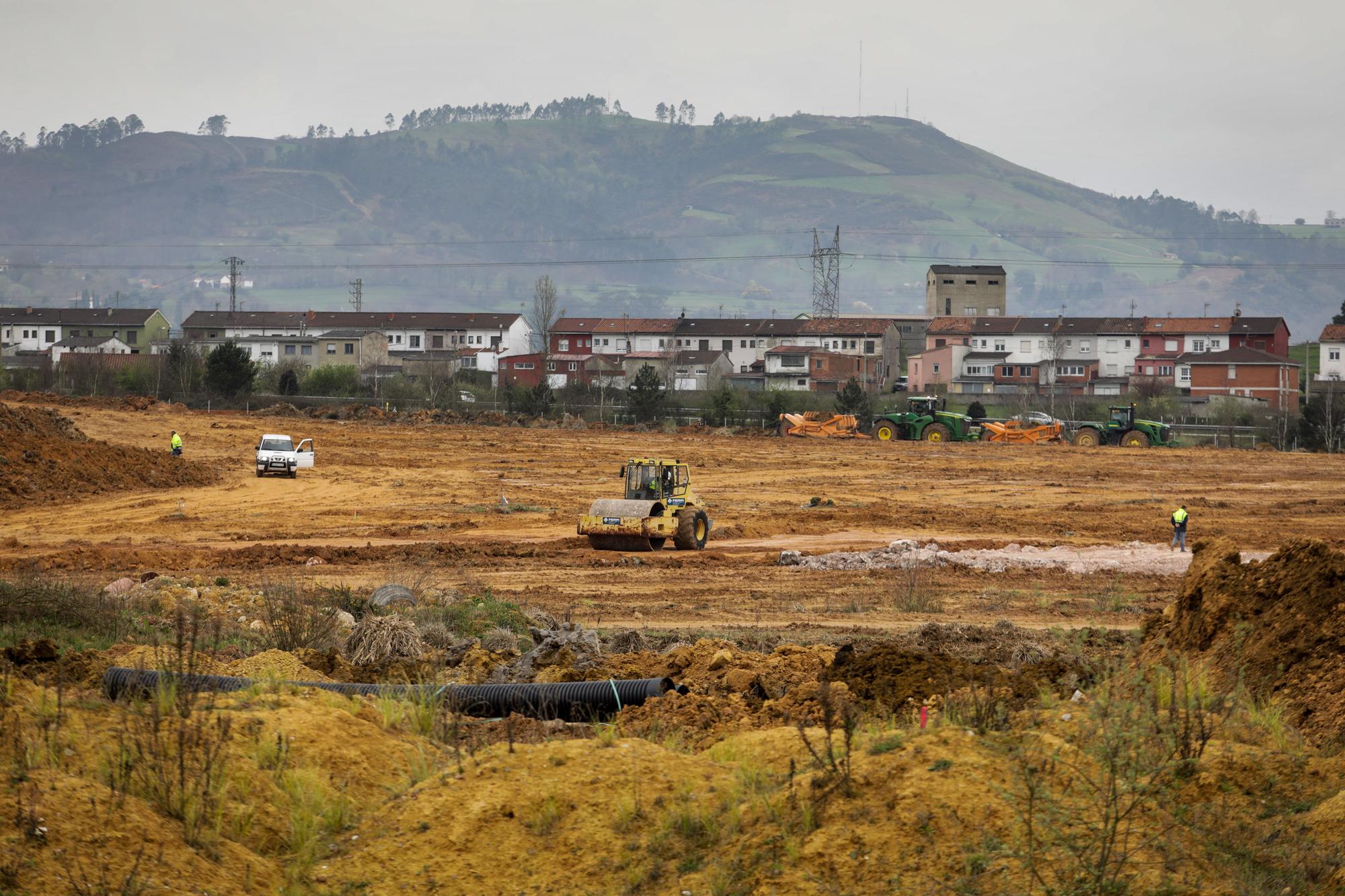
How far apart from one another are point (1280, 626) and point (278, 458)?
119ft

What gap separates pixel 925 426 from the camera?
6378 cm

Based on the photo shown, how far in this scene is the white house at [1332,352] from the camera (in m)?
105

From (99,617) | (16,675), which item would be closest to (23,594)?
(99,617)

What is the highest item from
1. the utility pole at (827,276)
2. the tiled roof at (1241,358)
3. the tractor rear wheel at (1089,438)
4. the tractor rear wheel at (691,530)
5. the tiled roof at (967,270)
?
the tiled roof at (967,270)

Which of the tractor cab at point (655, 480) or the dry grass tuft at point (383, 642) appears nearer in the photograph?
the dry grass tuft at point (383, 642)

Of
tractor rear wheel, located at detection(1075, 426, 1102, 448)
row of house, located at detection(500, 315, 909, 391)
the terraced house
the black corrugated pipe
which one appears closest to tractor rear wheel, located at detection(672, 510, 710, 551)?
the black corrugated pipe

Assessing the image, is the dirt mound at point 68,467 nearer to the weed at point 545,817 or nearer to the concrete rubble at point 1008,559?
the concrete rubble at point 1008,559

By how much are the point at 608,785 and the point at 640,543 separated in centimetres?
2091

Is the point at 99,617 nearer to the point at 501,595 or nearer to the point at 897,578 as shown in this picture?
the point at 501,595

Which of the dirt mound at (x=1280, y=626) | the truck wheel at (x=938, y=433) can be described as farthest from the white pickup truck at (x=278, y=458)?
the dirt mound at (x=1280, y=626)

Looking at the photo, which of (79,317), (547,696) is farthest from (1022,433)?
(79,317)

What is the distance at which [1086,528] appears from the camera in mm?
33031

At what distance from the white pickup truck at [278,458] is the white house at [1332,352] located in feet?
294

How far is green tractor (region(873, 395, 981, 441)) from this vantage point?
63062 millimetres
